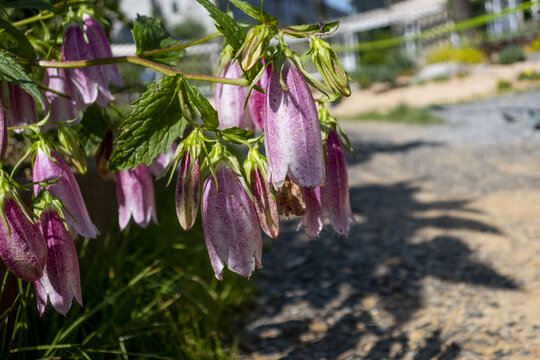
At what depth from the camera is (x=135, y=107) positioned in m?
0.99

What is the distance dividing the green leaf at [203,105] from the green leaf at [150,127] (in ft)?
0.08

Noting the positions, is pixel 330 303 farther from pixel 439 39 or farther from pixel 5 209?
pixel 439 39

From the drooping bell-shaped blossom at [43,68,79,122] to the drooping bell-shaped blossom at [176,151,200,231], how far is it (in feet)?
1.39

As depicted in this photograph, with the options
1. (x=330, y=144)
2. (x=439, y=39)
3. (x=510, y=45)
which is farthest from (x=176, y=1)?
(x=330, y=144)

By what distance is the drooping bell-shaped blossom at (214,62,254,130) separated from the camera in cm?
114

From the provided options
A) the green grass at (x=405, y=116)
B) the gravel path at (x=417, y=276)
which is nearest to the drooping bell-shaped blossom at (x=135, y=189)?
the gravel path at (x=417, y=276)

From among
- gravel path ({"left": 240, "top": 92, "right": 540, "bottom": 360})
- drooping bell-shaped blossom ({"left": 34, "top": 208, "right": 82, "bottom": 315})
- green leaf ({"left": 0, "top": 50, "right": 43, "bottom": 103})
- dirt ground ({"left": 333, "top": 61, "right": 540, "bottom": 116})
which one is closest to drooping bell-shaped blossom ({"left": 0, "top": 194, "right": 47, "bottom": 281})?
drooping bell-shaped blossom ({"left": 34, "top": 208, "right": 82, "bottom": 315})

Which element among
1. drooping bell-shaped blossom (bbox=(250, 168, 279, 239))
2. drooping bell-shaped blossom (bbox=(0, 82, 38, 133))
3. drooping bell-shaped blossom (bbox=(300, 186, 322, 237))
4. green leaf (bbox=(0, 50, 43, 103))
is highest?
green leaf (bbox=(0, 50, 43, 103))

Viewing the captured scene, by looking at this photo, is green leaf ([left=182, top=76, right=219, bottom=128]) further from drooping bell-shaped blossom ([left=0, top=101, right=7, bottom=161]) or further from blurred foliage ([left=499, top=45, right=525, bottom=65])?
blurred foliage ([left=499, top=45, right=525, bottom=65])

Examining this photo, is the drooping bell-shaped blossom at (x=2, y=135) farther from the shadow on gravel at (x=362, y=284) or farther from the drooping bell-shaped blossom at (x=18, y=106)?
the shadow on gravel at (x=362, y=284)

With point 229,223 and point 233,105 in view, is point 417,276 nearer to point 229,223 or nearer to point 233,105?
point 233,105

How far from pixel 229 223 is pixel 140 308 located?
5.37 ft

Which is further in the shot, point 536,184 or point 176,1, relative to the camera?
point 176,1

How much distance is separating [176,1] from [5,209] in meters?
27.9
